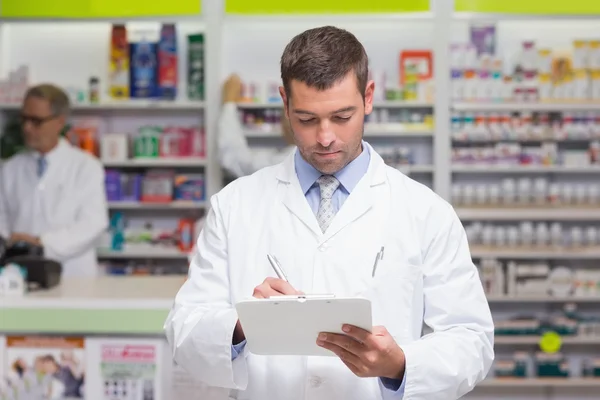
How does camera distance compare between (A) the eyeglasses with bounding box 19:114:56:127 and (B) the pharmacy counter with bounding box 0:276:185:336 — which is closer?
(B) the pharmacy counter with bounding box 0:276:185:336

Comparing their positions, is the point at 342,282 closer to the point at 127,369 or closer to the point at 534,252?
the point at 127,369

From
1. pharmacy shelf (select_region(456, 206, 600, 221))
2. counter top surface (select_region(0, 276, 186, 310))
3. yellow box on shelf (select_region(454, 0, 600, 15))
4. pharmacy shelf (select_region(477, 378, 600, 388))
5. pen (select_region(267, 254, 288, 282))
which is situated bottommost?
pharmacy shelf (select_region(477, 378, 600, 388))

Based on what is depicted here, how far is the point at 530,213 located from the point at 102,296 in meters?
3.40

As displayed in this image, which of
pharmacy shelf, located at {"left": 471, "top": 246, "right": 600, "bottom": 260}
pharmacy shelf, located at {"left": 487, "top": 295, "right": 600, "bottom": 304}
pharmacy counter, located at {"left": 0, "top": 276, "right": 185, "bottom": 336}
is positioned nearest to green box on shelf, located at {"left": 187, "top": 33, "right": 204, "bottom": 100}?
pharmacy shelf, located at {"left": 471, "top": 246, "right": 600, "bottom": 260}

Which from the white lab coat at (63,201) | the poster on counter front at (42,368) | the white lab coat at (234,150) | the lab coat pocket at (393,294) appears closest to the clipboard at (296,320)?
the lab coat pocket at (393,294)

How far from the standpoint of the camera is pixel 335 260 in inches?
72.9

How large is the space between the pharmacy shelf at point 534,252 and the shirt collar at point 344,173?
4.02 meters

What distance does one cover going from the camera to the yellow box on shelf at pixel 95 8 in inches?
230

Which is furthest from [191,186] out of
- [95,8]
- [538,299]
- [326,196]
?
[326,196]

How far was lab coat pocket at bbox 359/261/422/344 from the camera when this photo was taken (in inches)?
A: 72.4

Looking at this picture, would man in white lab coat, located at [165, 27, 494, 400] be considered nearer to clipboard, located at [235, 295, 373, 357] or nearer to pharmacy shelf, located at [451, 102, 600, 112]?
clipboard, located at [235, 295, 373, 357]

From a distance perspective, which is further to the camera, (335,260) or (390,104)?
(390,104)

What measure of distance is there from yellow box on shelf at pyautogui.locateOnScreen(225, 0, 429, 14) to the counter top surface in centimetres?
256

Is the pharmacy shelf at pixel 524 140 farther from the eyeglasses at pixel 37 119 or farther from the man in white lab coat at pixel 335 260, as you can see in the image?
the man in white lab coat at pixel 335 260
